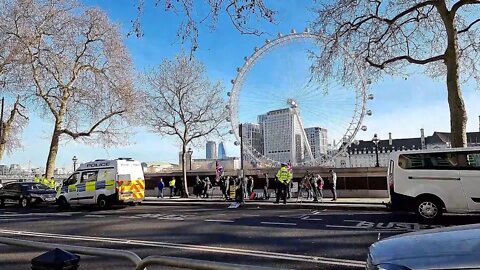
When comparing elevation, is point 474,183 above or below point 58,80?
below

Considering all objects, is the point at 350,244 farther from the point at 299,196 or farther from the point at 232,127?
the point at 232,127

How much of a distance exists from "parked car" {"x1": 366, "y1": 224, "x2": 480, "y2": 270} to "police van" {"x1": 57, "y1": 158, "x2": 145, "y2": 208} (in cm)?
1913

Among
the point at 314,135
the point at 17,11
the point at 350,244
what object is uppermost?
the point at 17,11

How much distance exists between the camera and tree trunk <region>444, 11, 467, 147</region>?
59.5 ft

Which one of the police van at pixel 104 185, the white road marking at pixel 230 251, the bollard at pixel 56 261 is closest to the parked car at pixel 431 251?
the bollard at pixel 56 261

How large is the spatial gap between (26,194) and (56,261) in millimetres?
24324

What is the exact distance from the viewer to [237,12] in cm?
486

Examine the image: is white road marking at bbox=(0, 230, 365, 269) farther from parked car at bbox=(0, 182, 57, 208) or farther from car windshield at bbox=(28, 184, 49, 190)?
car windshield at bbox=(28, 184, 49, 190)

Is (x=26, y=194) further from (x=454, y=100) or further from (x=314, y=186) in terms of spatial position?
(x=454, y=100)

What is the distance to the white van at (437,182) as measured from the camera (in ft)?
41.4

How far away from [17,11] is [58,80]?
219 inches

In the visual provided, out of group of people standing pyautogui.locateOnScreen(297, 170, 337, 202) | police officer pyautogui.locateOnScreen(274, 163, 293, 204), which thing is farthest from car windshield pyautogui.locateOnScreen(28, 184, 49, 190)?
group of people standing pyautogui.locateOnScreen(297, 170, 337, 202)

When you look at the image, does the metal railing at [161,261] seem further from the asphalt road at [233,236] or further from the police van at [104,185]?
the police van at [104,185]

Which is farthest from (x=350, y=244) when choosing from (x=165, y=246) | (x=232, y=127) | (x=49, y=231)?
(x=232, y=127)
